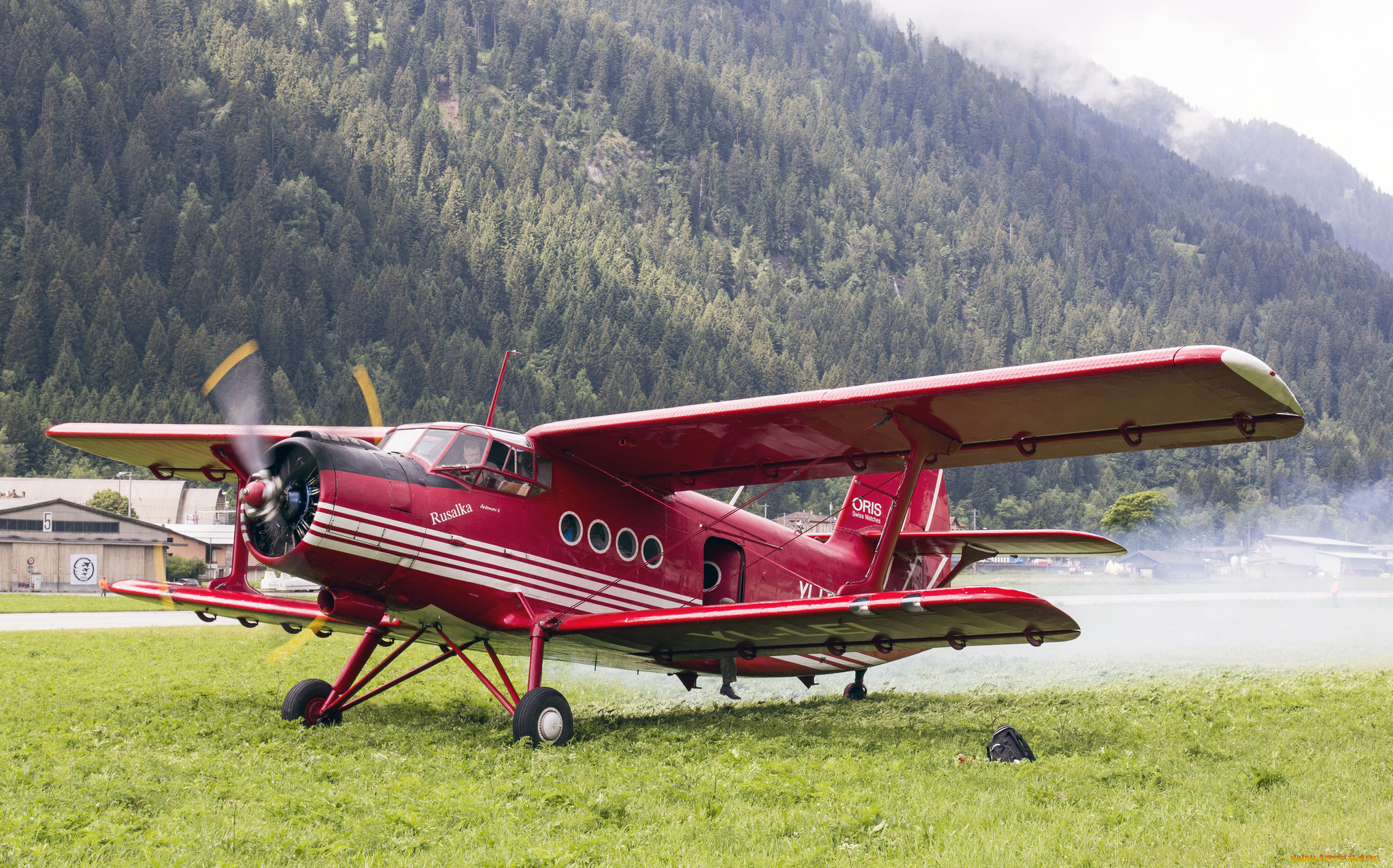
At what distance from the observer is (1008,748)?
9.38 m

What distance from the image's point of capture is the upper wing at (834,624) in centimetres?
976

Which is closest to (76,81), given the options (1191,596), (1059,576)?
(1059,576)

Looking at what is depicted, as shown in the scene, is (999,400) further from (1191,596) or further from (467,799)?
(1191,596)

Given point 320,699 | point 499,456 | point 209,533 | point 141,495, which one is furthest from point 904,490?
point 141,495

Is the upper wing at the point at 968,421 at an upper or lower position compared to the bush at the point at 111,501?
upper

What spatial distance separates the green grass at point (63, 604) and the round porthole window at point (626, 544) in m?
28.3

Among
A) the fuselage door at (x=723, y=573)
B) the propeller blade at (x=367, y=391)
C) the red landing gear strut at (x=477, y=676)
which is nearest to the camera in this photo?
the red landing gear strut at (x=477, y=676)

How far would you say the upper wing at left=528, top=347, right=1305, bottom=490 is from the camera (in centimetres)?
900

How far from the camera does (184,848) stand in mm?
6410

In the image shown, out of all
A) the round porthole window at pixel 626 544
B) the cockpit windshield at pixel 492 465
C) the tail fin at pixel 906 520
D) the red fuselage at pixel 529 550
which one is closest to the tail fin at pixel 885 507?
the tail fin at pixel 906 520

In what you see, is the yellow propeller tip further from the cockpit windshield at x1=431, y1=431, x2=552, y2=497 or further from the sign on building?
the sign on building

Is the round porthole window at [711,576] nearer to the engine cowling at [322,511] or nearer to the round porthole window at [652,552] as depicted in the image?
the round porthole window at [652,552]

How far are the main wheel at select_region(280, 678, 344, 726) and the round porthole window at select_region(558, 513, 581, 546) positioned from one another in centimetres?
327

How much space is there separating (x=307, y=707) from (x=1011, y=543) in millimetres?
8992
